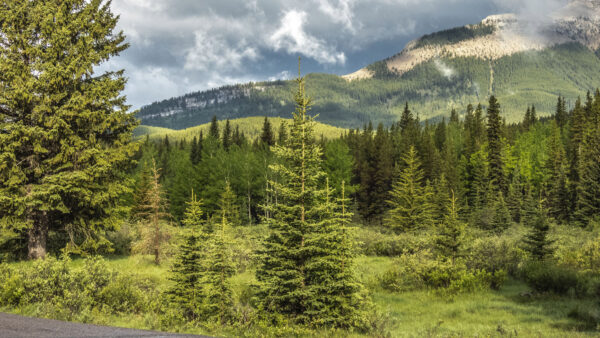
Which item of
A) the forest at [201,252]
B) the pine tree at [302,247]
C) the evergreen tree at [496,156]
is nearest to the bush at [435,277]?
the forest at [201,252]

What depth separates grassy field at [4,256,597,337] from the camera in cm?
1073

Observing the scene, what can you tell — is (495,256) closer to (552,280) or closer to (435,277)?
(435,277)

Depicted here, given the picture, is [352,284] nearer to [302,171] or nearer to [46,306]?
[302,171]

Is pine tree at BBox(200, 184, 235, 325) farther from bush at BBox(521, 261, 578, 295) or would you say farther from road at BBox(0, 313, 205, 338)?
bush at BBox(521, 261, 578, 295)

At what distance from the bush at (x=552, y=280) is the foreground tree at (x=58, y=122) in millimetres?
20496

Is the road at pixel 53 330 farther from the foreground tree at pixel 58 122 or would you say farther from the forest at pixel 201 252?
the foreground tree at pixel 58 122

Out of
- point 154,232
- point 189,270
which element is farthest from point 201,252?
point 154,232

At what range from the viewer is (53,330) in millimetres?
6469

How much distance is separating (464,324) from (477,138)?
62.6 m

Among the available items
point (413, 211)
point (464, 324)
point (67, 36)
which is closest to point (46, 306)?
point (464, 324)

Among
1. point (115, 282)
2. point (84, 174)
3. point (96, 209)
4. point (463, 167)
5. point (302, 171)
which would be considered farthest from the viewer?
point (463, 167)

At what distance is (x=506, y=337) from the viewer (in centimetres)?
983

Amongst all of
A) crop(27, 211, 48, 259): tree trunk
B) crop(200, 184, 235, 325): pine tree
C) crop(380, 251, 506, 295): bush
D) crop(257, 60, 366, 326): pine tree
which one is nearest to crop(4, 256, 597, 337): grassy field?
crop(380, 251, 506, 295): bush

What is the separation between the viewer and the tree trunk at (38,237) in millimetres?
18156
